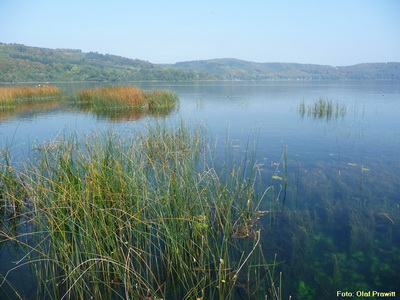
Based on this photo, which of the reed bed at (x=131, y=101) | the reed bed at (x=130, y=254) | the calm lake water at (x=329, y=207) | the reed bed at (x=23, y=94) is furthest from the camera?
the reed bed at (x=23, y=94)

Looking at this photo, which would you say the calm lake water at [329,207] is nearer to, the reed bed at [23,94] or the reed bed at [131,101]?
the reed bed at [131,101]

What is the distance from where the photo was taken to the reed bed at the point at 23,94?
19.0 meters

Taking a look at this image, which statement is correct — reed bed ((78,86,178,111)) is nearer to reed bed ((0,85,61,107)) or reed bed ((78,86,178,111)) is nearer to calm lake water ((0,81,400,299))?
reed bed ((0,85,61,107))

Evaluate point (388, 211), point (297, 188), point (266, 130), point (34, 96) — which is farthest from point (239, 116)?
point (34, 96)

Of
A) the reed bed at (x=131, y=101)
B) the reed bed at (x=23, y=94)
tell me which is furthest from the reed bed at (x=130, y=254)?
the reed bed at (x=23, y=94)

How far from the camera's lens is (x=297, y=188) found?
572 centimetres

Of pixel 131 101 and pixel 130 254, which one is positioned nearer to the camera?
pixel 130 254

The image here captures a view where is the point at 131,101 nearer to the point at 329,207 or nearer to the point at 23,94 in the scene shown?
the point at 23,94

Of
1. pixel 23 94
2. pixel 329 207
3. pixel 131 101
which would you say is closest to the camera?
pixel 329 207

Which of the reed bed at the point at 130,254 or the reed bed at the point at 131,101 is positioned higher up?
the reed bed at the point at 131,101

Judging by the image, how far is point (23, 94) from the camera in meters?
22.0

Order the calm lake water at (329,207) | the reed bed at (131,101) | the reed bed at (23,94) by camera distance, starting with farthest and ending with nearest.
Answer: the reed bed at (23,94) → the reed bed at (131,101) → the calm lake water at (329,207)

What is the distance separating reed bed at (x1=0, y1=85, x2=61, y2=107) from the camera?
62.2 feet

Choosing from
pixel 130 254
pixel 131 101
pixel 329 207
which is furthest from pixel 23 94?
pixel 329 207
